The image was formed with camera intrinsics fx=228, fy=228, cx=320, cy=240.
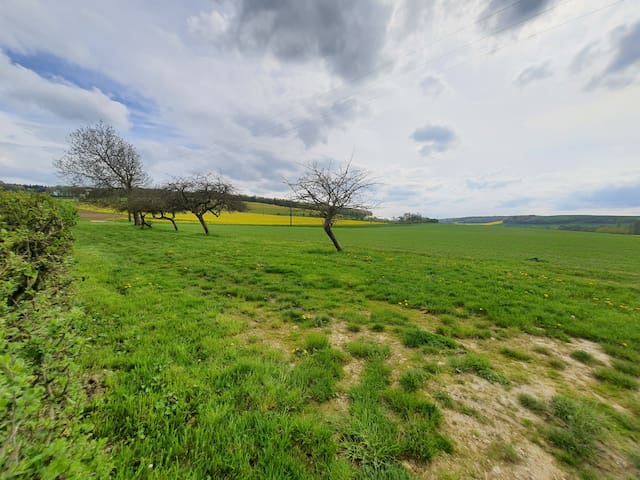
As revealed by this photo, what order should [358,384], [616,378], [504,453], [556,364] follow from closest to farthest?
[504,453]
[358,384]
[616,378]
[556,364]

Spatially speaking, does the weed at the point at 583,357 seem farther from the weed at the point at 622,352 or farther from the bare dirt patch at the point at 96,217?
the bare dirt patch at the point at 96,217

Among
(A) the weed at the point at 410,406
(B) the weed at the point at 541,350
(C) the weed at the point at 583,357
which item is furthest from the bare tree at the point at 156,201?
(C) the weed at the point at 583,357

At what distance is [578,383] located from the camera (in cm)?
348

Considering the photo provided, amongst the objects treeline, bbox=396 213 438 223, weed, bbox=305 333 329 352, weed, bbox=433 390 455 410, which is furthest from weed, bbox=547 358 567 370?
treeline, bbox=396 213 438 223

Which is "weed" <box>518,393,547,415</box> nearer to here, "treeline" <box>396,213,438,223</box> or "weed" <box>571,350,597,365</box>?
"weed" <box>571,350,597,365</box>

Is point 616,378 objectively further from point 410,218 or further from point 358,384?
point 410,218

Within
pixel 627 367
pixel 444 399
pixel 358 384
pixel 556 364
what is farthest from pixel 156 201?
pixel 627 367

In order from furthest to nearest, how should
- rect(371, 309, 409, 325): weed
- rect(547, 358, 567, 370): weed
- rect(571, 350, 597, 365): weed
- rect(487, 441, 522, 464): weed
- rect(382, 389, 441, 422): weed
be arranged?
rect(371, 309, 409, 325): weed
rect(571, 350, 597, 365): weed
rect(547, 358, 567, 370): weed
rect(382, 389, 441, 422): weed
rect(487, 441, 522, 464): weed

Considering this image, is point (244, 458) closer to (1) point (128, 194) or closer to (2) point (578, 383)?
(2) point (578, 383)

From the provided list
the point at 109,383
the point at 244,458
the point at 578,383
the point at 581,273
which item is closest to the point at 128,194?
the point at 109,383

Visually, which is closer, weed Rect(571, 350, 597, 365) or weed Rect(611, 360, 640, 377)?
weed Rect(611, 360, 640, 377)

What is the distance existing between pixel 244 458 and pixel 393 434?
154 centimetres

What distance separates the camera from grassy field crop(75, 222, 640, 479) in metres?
2.20

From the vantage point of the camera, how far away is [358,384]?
3.21m
